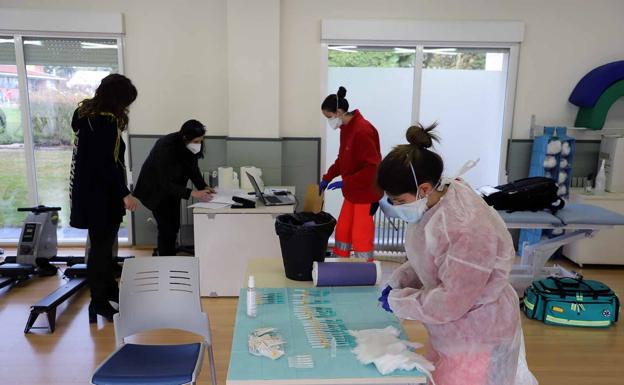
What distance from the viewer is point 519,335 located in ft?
5.08

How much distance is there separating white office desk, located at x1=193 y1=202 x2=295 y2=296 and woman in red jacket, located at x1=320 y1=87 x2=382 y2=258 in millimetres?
448

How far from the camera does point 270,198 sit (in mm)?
3607

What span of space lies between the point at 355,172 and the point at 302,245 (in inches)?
54.6

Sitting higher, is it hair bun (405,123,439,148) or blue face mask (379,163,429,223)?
hair bun (405,123,439,148)

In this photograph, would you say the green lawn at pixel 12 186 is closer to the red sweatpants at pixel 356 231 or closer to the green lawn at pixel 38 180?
the green lawn at pixel 38 180

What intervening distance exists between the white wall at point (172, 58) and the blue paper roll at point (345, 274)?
2.93m

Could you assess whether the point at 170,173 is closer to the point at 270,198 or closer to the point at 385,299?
the point at 270,198

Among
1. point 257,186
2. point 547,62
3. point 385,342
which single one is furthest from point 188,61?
point 385,342

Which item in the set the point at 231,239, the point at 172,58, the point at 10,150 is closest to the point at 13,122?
the point at 10,150

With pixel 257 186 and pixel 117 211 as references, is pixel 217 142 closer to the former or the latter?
pixel 257 186

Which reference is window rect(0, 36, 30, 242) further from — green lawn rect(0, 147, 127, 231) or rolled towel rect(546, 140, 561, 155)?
rolled towel rect(546, 140, 561, 155)

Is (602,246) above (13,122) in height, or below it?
below

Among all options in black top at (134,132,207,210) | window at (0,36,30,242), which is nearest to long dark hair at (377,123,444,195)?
black top at (134,132,207,210)

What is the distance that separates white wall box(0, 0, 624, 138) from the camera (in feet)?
14.2
